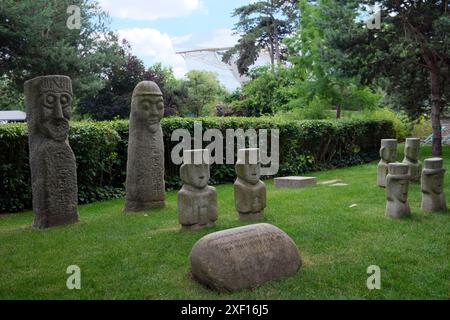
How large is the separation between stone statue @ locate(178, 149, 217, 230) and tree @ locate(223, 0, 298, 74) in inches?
1162

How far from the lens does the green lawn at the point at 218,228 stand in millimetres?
5043

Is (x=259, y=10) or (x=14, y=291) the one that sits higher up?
(x=259, y=10)

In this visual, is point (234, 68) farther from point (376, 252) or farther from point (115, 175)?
point (376, 252)

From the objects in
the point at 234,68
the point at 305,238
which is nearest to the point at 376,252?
the point at 305,238

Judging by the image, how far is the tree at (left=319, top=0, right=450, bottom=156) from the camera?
16922 millimetres

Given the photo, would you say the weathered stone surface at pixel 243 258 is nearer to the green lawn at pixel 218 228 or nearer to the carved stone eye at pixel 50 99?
the green lawn at pixel 218 228

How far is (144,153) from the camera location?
386 inches

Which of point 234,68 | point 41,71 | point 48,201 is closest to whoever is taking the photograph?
point 48,201

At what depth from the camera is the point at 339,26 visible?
17219 millimetres

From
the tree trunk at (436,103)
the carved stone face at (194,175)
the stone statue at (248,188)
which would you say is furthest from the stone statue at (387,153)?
the tree trunk at (436,103)

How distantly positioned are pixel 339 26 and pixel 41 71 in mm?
11682

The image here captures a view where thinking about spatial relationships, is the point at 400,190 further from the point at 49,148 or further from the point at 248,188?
the point at 49,148

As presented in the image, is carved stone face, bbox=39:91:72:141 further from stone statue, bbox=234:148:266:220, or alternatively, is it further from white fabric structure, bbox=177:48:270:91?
white fabric structure, bbox=177:48:270:91

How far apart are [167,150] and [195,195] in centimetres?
598
